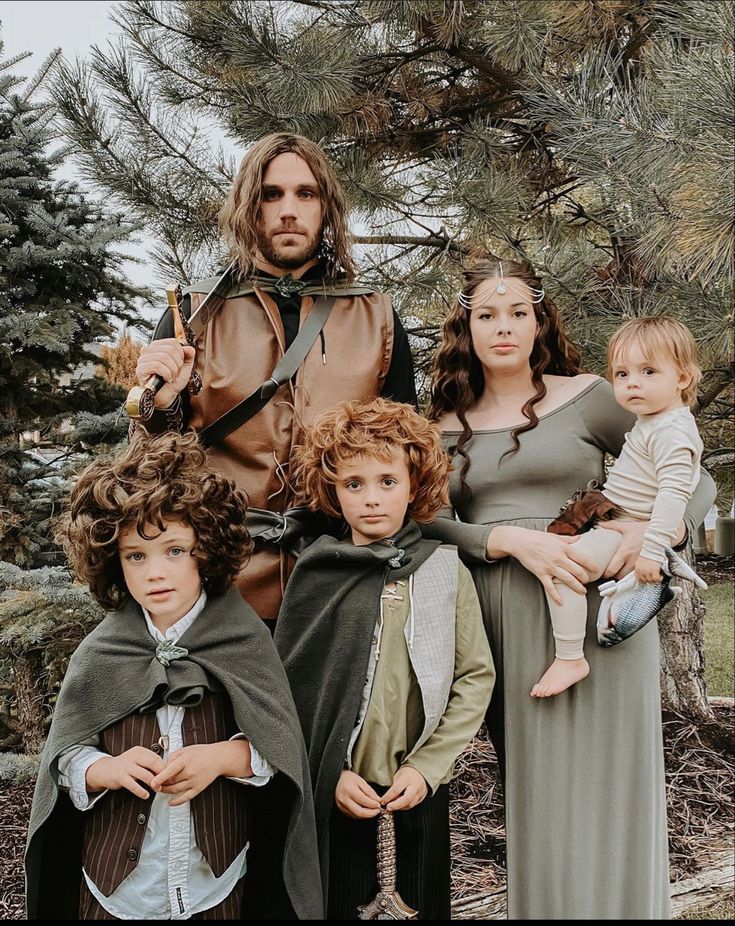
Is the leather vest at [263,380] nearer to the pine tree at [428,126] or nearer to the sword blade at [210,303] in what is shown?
the sword blade at [210,303]

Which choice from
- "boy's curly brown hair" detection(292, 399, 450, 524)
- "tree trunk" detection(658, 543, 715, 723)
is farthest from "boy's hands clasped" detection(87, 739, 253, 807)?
"tree trunk" detection(658, 543, 715, 723)

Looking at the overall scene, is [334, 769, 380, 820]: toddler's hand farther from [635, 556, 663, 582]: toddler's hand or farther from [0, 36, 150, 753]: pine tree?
[0, 36, 150, 753]: pine tree

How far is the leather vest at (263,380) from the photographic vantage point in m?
2.15

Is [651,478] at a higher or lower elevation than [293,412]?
lower

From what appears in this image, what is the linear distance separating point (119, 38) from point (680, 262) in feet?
7.95

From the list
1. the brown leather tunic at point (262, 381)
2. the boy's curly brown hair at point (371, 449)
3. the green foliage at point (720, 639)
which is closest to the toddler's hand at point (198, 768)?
the brown leather tunic at point (262, 381)

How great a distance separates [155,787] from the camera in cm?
160

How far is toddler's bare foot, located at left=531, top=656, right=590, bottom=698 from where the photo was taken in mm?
2080

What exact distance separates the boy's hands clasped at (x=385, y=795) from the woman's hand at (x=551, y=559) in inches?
23.0

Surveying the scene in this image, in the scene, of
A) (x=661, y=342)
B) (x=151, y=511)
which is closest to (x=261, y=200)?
(x=151, y=511)

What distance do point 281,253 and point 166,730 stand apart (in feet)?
4.09

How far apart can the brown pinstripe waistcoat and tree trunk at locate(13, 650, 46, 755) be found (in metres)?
1.97

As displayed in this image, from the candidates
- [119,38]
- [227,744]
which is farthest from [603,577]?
[119,38]

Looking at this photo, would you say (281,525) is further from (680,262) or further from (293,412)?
(680,262)
